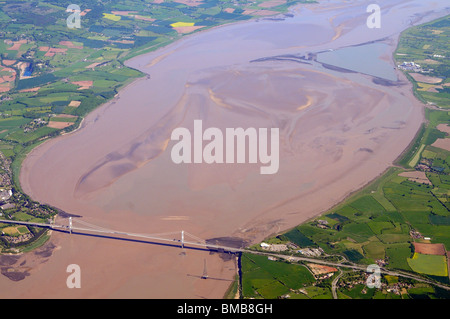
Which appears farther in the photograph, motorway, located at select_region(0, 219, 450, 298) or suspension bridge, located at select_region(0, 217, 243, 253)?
suspension bridge, located at select_region(0, 217, 243, 253)

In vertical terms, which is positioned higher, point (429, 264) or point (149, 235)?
point (429, 264)

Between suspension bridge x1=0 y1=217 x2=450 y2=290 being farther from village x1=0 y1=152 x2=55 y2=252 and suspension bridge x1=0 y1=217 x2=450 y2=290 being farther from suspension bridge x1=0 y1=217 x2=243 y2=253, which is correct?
village x1=0 y1=152 x2=55 y2=252

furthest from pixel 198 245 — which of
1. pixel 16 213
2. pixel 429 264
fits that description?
pixel 429 264

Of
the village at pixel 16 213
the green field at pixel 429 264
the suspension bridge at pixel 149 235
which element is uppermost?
the green field at pixel 429 264

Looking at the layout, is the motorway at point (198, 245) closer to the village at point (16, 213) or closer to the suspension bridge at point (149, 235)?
the suspension bridge at point (149, 235)

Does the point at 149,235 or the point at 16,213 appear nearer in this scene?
the point at 149,235

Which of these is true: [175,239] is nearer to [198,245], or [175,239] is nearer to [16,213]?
[198,245]

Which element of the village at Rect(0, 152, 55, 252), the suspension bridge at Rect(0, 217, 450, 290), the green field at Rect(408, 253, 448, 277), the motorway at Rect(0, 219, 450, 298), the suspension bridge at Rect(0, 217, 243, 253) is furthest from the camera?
the village at Rect(0, 152, 55, 252)

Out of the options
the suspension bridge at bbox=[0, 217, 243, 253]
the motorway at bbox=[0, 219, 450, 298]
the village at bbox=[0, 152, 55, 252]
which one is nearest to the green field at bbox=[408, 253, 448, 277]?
the motorway at bbox=[0, 219, 450, 298]

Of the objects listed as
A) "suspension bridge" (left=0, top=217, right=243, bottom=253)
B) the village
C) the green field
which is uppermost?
the green field

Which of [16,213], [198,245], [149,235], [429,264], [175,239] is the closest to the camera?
[429,264]

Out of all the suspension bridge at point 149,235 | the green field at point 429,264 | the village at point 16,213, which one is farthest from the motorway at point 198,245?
the green field at point 429,264

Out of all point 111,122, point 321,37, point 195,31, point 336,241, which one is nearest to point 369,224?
point 336,241
